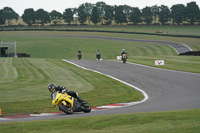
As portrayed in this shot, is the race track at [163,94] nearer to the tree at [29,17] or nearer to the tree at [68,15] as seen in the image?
the tree at [68,15]

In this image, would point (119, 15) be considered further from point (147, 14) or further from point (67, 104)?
point (67, 104)

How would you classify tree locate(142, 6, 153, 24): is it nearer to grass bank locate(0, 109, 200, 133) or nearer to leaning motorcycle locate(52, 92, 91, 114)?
leaning motorcycle locate(52, 92, 91, 114)

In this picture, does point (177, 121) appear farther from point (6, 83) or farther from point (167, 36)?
point (167, 36)

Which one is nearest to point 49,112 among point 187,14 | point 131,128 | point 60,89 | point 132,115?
point 60,89

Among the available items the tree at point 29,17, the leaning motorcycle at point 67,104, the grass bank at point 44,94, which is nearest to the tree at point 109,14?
the tree at point 29,17

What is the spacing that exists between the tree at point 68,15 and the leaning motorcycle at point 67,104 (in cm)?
16403

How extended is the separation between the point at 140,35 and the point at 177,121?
7988 cm

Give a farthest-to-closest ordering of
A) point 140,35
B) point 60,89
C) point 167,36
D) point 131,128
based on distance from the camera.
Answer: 1. point 140,35
2. point 167,36
3. point 60,89
4. point 131,128

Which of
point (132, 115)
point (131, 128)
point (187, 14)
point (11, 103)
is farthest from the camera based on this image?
point (187, 14)

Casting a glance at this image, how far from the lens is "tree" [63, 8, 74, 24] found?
566ft

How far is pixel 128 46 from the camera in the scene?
70.7m

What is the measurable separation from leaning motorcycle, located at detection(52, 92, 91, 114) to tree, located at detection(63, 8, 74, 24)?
538 ft

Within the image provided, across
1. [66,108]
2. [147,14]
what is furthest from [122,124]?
[147,14]

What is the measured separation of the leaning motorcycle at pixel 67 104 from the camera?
10555 mm
